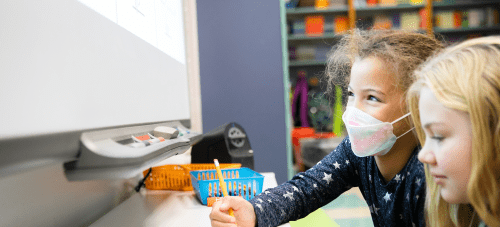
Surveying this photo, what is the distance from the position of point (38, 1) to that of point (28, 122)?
0.56 feet

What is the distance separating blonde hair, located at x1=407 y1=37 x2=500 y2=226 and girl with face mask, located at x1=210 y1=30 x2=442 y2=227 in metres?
0.23

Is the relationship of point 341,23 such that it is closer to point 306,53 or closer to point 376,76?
point 306,53

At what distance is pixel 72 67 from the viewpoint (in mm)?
555

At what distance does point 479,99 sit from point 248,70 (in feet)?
6.33

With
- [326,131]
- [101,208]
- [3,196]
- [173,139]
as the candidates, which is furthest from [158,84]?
[326,131]

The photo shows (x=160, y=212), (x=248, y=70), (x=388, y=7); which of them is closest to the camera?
(x=160, y=212)

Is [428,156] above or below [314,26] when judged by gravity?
below

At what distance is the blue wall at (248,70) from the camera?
236cm

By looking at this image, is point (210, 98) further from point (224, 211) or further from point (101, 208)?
point (224, 211)

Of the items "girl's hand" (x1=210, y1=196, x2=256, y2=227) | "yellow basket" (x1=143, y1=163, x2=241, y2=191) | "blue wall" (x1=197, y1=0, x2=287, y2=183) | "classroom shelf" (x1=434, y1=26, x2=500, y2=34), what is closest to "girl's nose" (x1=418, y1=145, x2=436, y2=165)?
"girl's hand" (x1=210, y1=196, x2=256, y2=227)

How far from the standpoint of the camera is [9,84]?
419mm

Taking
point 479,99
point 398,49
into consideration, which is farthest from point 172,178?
point 479,99

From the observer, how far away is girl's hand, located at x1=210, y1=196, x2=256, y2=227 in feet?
2.27

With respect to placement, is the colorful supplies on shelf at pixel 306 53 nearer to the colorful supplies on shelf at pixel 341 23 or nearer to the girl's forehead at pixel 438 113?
the colorful supplies on shelf at pixel 341 23
